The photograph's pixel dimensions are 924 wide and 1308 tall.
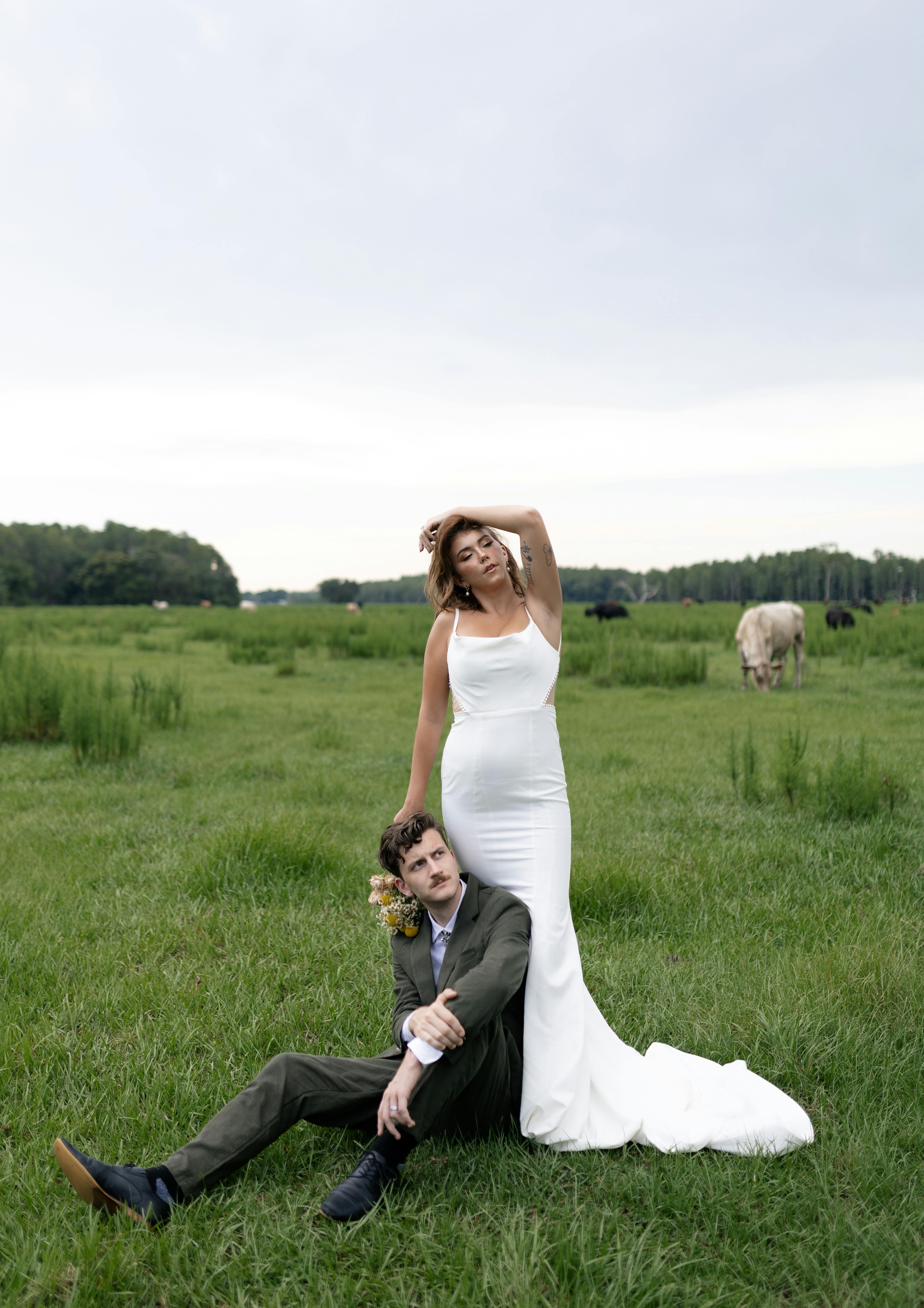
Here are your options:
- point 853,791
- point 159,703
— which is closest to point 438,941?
point 853,791

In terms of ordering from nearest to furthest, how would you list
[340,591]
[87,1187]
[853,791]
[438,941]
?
[87,1187] < [438,941] < [853,791] < [340,591]

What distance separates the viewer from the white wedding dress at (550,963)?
2.38 m

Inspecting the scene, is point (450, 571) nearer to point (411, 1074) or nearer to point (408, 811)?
point (408, 811)

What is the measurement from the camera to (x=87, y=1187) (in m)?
2.02

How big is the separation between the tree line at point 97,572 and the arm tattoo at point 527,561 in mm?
68398

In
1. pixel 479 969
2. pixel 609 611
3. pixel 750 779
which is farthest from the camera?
pixel 609 611

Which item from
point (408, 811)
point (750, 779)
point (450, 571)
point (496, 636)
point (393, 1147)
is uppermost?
point (450, 571)

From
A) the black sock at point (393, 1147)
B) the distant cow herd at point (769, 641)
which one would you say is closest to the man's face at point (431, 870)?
the black sock at point (393, 1147)

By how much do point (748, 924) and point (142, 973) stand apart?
8.90ft

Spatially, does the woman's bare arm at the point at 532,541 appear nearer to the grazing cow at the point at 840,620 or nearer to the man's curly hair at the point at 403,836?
the man's curly hair at the point at 403,836

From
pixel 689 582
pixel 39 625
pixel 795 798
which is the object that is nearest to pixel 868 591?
pixel 689 582

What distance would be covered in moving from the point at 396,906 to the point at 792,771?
169 inches

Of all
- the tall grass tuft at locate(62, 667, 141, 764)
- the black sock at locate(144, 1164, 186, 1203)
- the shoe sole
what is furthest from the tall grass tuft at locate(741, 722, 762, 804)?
the tall grass tuft at locate(62, 667, 141, 764)

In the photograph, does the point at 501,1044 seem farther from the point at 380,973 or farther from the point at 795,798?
the point at 795,798
